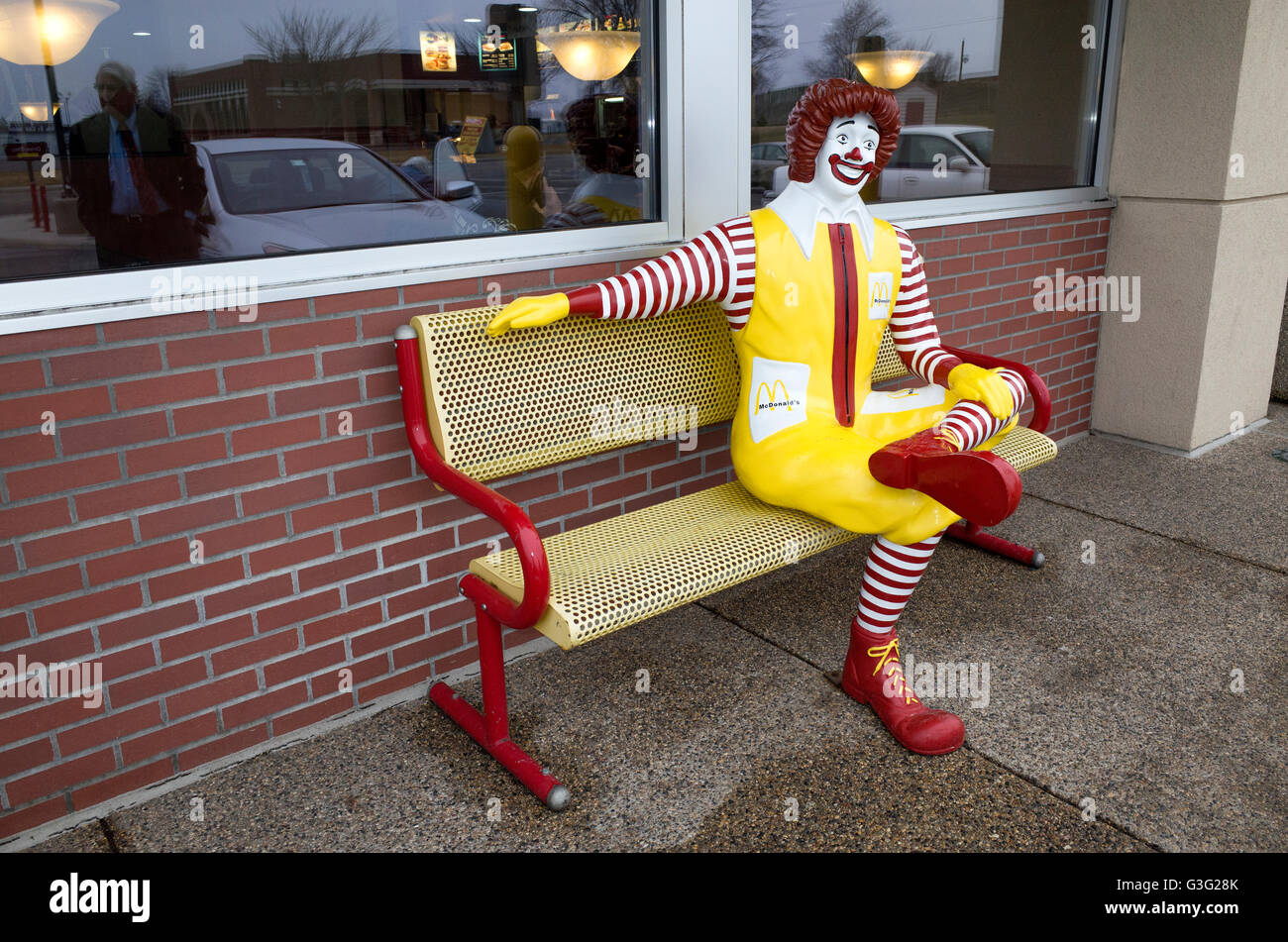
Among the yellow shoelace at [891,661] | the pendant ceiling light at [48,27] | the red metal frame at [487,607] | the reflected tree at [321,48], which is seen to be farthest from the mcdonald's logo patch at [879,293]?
the pendant ceiling light at [48,27]

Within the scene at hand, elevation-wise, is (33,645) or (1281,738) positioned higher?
(33,645)

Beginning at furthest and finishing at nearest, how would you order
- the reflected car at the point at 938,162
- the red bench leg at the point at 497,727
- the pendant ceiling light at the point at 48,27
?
the reflected car at the point at 938,162
the red bench leg at the point at 497,727
the pendant ceiling light at the point at 48,27

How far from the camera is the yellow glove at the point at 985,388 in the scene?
254cm

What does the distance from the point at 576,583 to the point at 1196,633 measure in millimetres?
2017

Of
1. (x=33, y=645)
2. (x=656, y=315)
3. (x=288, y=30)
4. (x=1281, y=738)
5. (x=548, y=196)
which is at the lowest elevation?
(x=1281, y=738)

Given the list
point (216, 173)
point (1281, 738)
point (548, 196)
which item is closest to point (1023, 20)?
point (548, 196)

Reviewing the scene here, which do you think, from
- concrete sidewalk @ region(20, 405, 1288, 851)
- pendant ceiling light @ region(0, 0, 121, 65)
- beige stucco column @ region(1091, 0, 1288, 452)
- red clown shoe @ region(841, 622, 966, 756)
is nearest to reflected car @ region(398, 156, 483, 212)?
pendant ceiling light @ region(0, 0, 121, 65)

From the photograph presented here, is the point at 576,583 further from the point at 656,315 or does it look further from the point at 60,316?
the point at 60,316

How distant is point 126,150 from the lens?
7.34 ft

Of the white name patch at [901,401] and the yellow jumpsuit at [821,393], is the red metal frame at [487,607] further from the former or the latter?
the white name patch at [901,401]

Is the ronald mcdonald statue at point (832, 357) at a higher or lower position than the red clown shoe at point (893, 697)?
higher

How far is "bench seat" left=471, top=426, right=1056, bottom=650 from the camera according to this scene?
2.15 m

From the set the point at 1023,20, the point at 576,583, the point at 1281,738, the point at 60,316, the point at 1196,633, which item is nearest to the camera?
the point at 60,316

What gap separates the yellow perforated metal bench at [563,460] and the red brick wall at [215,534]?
0.21 m
